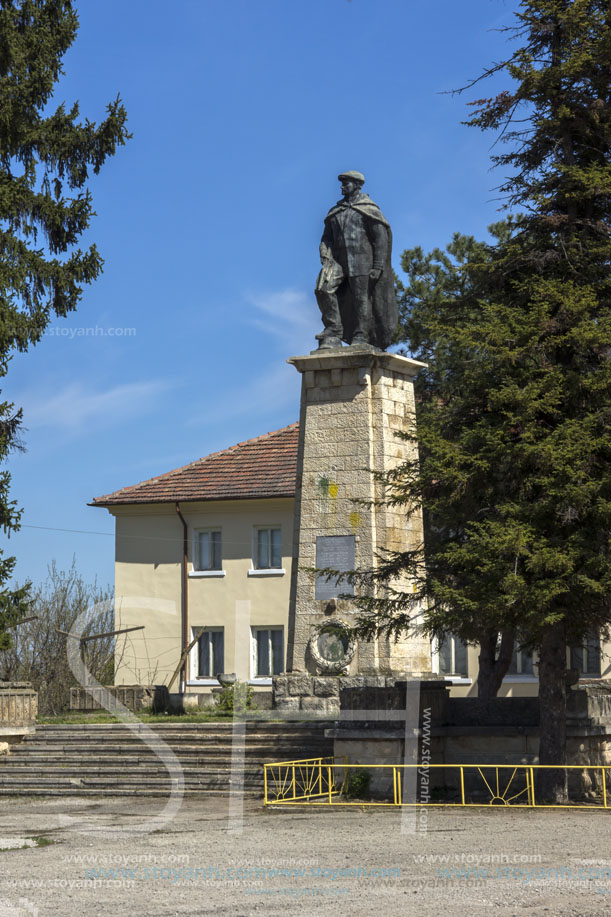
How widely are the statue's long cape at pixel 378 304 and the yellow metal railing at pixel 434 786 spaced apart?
7688mm

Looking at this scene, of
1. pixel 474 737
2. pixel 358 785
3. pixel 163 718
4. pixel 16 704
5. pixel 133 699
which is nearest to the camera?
pixel 358 785

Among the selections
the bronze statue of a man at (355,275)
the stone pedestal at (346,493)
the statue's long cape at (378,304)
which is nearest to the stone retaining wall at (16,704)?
the stone pedestal at (346,493)

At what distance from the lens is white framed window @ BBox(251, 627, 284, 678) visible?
36656 millimetres

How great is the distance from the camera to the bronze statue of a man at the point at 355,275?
21578 mm

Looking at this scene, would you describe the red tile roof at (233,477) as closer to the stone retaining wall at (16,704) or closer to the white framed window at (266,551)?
the white framed window at (266,551)

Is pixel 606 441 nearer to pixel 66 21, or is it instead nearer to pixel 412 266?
pixel 66 21

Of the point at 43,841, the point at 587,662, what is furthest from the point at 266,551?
the point at 43,841

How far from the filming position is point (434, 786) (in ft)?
54.1

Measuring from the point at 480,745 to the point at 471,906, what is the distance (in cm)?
785

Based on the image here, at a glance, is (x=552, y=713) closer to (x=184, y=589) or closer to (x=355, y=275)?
(x=355, y=275)

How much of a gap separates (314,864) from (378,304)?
12366mm

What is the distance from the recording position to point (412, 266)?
101 feet

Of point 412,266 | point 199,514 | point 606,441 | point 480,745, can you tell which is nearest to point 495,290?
point 606,441

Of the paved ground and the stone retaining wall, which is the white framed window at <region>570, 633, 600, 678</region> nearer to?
the stone retaining wall
